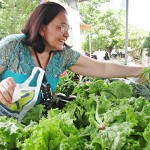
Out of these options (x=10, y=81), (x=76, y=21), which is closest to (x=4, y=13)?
(x=76, y=21)

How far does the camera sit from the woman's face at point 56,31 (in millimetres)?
2268

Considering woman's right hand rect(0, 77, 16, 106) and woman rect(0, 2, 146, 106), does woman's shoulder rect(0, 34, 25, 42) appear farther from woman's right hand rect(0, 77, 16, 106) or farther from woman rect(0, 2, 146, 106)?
woman's right hand rect(0, 77, 16, 106)

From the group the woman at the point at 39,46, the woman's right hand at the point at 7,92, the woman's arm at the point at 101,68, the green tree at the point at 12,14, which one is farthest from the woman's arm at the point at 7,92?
the green tree at the point at 12,14

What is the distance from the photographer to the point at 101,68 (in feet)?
8.59

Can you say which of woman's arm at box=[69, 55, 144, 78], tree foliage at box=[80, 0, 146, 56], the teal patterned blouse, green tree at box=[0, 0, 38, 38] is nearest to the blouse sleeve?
the teal patterned blouse

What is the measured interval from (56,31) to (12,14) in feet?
33.2

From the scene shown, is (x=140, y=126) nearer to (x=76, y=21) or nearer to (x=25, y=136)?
(x=25, y=136)

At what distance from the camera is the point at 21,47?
2320mm

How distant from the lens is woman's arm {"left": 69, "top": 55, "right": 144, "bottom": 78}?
2.56m

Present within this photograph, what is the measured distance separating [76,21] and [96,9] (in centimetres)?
1581

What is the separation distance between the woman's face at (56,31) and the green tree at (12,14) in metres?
9.63

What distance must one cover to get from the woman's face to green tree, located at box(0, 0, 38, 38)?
9632 millimetres

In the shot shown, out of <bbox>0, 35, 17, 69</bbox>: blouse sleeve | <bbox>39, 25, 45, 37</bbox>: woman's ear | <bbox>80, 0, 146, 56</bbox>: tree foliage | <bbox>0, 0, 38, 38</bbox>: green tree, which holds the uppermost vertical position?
<bbox>39, 25, 45, 37</bbox>: woman's ear

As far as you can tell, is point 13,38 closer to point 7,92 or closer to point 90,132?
point 7,92
